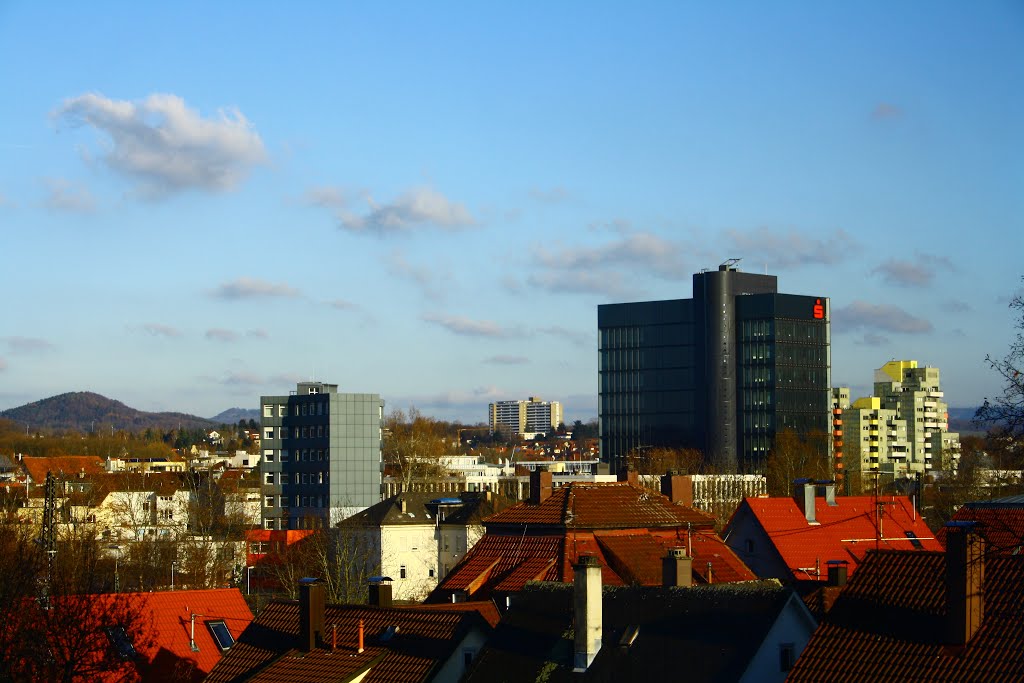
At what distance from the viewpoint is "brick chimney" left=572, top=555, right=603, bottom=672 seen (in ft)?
103

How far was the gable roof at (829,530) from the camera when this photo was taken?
205 feet

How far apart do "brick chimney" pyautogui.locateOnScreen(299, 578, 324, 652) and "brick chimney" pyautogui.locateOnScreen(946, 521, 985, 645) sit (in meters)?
16.7

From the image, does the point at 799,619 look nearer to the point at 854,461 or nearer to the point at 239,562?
the point at 239,562

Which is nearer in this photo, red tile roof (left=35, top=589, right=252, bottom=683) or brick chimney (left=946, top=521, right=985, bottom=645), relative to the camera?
brick chimney (left=946, top=521, right=985, bottom=645)

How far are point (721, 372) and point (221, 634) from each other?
127603 mm

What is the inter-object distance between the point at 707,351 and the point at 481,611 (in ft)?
456

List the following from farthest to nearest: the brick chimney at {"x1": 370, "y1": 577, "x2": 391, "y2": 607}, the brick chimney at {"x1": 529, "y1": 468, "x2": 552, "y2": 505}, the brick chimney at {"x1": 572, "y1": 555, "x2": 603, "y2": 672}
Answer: the brick chimney at {"x1": 529, "y1": 468, "x2": 552, "y2": 505}, the brick chimney at {"x1": 370, "y1": 577, "x2": 391, "y2": 607}, the brick chimney at {"x1": 572, "y1": 555, "x2": 603, "y2": 672}

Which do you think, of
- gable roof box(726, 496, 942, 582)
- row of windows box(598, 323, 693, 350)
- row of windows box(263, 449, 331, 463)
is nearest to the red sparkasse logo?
row of windows box(598, 323, 693, 350)

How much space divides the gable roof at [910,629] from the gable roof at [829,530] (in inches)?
1301

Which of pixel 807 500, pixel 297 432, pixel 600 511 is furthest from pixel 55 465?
pixel 600 511

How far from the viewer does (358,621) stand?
37.7 meters

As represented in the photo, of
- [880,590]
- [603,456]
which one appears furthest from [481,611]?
[603,456]

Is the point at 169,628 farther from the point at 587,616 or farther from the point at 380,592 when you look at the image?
the point at 587,616

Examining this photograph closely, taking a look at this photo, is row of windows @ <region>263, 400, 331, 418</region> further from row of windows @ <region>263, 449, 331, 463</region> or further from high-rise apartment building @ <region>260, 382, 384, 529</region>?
row of windows @ <region>263, 449, 331, 463</region>
